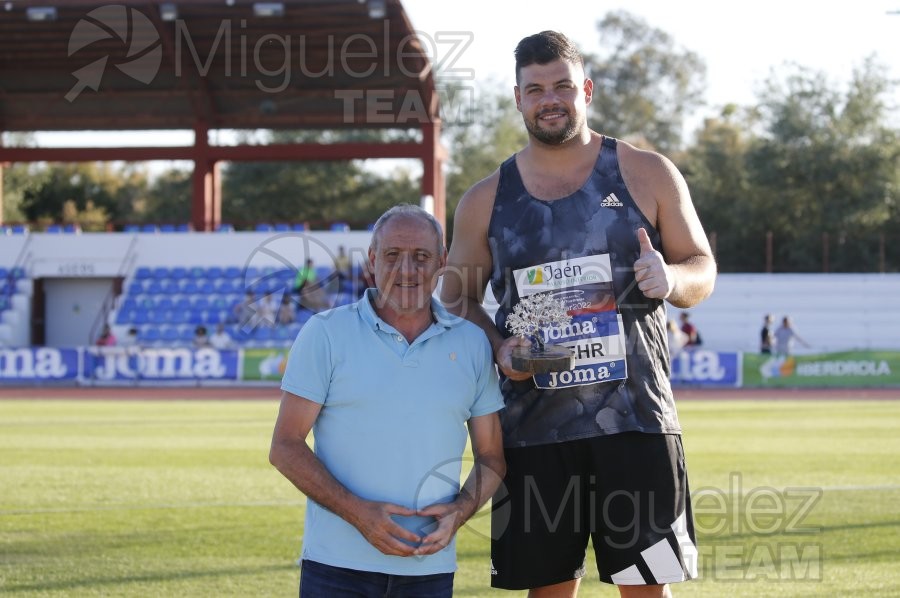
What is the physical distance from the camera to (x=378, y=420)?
3.70 m

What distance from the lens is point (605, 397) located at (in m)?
4.25

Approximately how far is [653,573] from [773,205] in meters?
48.6

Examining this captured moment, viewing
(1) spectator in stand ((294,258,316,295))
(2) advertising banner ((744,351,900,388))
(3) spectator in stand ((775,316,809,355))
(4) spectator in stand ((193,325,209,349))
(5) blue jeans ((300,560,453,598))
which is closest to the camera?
(5) blue jeans ((300,560,453,598))

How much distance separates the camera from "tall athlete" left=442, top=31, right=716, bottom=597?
4.21 meters

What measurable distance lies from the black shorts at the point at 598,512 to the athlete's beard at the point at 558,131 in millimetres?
1077

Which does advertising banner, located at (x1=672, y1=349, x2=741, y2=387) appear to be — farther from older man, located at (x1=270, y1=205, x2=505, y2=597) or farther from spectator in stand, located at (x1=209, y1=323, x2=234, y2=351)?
older man, located at (x1=270, y1=205, x2=505, y2=597)

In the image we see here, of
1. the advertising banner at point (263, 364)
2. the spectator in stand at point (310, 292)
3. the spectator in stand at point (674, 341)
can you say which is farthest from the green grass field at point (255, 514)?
the spectator in stand at point (310, 292)

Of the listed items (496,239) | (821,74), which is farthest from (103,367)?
(821,74)

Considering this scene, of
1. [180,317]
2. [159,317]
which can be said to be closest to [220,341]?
[180,317]

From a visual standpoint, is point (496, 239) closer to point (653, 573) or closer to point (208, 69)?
point (653, 573)

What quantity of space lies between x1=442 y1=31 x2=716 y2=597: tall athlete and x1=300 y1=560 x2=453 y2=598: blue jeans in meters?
0.67

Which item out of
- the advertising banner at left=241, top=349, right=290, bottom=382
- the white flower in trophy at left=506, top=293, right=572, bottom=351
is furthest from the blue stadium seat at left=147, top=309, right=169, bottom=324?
the white flower in trophy at left=506, top=293, right=572, bottom=351

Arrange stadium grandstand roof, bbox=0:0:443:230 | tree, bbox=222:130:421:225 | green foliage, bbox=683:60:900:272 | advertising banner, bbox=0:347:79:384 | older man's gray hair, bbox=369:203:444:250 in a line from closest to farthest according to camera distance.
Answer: older man's gray hair, bbox=369:203:444:250 → advertising banner, bbox=0:347:79:384 → stadium grandstand roof, bbox=0:0:443:230 → green foliage, bbox=683:60:900:272 → tree, bbox=222:130:421:225

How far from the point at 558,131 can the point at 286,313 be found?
2779 cm
